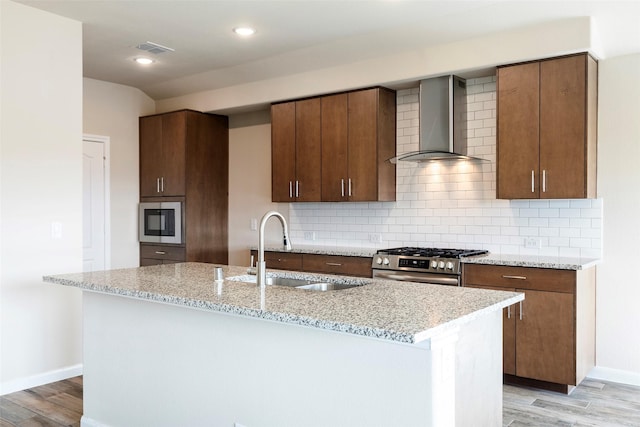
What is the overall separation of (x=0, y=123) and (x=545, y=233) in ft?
13.6

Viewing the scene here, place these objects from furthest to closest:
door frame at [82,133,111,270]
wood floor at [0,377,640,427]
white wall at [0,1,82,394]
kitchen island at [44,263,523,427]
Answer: door frame at [82,133,111,270], white wall at [0,1,82,394], wood floor at [0,377,640,427], kitchen island at [44,263,523,427]

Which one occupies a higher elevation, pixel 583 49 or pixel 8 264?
pixel 583 49

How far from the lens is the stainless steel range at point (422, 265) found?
13.7ft

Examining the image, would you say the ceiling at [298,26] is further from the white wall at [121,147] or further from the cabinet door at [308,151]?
the white wall at [121,147]

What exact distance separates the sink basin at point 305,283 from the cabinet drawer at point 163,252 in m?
3.01

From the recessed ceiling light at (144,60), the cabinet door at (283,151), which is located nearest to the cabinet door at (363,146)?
the cabinet door at (283,151)

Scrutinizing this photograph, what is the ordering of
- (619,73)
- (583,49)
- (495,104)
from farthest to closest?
(495,104), (619,73), (583,49)

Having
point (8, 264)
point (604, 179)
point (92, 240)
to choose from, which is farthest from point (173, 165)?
point (604, 179)

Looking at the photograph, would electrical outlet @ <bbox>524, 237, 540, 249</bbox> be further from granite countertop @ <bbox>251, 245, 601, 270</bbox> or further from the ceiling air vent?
the ceiling air vent

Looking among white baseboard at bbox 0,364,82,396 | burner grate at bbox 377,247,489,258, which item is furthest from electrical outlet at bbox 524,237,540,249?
white baseboard at bbox 0,364,82,396

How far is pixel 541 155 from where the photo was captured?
4.05 m

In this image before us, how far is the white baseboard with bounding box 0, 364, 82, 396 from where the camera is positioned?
388 centimetres

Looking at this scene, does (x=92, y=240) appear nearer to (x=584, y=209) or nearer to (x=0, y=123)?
(x=0, y=123)

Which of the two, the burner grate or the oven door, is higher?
the burner grate
